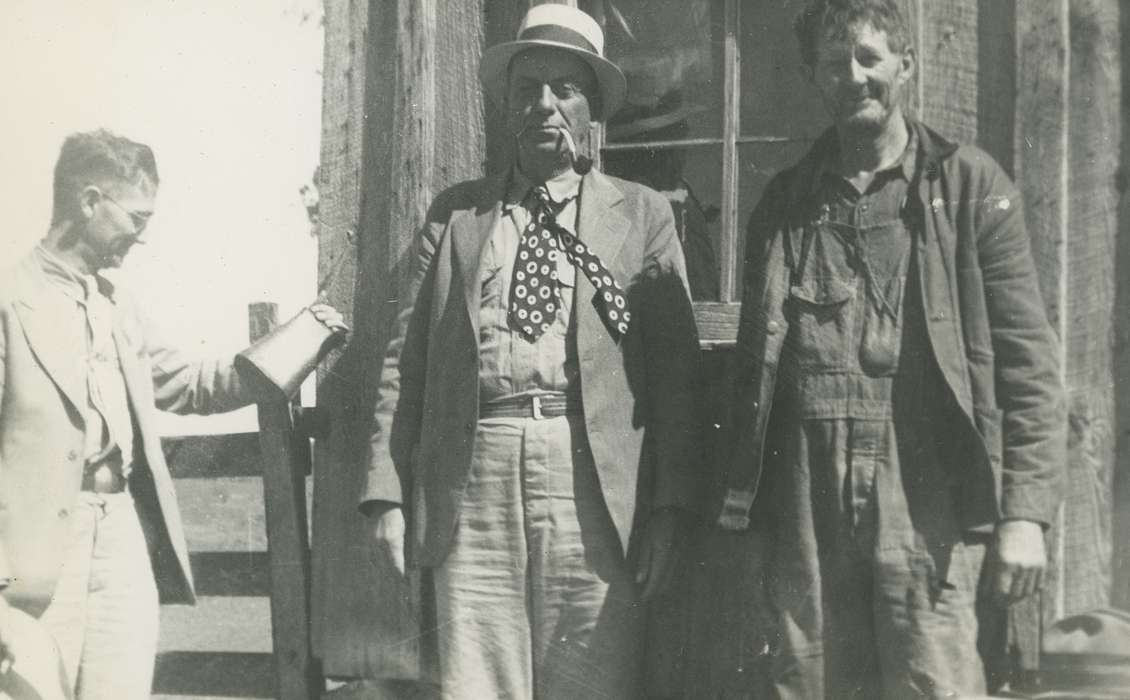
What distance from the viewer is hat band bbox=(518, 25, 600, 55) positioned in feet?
11.8

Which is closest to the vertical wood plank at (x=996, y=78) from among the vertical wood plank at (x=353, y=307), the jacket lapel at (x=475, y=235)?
the jacket lapel at (x=475, y=235)

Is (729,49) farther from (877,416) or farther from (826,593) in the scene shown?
(826,593)

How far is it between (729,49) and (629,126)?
0.39 meters

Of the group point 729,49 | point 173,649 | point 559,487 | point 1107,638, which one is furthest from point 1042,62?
point 173,649

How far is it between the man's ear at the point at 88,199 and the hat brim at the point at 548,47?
1.29m

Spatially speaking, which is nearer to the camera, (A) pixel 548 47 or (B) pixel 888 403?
(B) pixel 888 403

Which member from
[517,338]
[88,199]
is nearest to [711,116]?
[517,338]

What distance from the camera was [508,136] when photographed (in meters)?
4.21

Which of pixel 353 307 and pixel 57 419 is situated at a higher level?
pixel 353 307

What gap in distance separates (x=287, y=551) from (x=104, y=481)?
586mm

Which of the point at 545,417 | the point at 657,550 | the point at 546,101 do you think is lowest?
the point at 657,550

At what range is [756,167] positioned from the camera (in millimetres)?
4035

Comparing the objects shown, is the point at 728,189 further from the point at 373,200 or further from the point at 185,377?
the point at 185,377

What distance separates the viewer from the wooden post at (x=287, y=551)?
4066 mm
